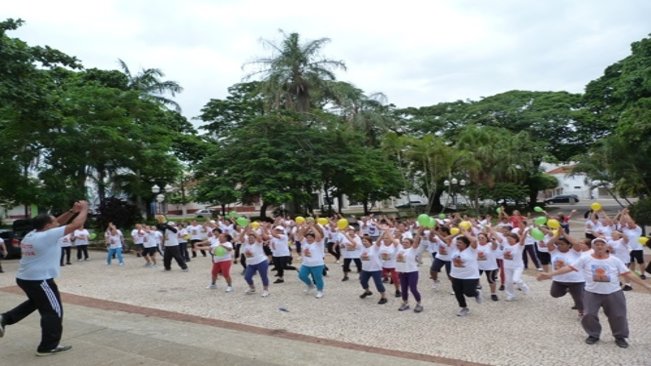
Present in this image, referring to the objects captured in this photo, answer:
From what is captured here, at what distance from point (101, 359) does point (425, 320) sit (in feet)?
16.1

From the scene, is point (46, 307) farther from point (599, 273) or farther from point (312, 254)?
point (599, 273)

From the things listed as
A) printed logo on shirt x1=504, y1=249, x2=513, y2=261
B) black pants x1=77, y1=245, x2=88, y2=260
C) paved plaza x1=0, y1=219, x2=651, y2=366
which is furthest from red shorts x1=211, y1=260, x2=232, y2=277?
black pants x1=77, y1=245, x2=88, y2=260

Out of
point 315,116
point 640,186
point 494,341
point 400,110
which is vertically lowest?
point 494,341

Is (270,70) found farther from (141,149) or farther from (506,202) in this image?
(506,202)

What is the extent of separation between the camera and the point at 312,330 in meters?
7.95

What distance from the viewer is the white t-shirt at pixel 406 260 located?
9.02 meters

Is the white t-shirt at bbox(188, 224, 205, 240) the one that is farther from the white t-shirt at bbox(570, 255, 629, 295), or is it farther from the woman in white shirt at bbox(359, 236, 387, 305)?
the white t-shirt at bbox(570, 255, 629, 295)

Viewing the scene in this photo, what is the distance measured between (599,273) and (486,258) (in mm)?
3215

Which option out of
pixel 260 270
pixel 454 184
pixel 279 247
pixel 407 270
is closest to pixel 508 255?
pixel 407 270

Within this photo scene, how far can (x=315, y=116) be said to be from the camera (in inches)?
1190

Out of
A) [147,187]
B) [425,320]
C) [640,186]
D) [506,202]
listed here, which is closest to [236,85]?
[147,187]

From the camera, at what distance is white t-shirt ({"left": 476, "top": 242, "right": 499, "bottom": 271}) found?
32.2 ft

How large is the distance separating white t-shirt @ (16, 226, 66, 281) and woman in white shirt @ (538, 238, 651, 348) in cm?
660

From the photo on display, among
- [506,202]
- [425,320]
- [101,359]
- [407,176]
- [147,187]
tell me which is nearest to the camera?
[101,359]
